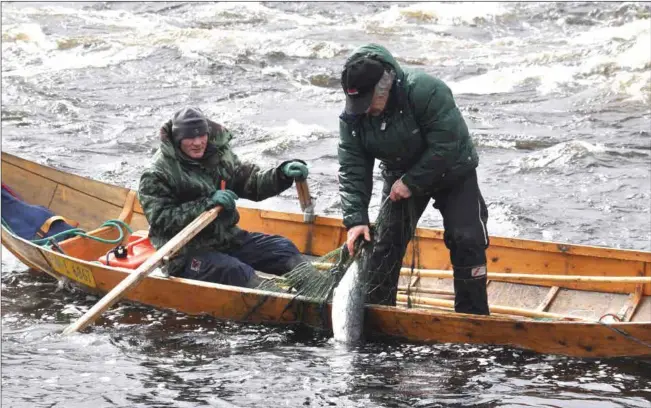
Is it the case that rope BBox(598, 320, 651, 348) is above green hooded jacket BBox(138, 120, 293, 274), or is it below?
below

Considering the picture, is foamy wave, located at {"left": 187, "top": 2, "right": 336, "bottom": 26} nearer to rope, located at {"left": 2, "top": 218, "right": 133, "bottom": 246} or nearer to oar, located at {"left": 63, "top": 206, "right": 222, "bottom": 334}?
rope, located at {"left": 2, "top": 218, "right": 133, "bottom": 246}

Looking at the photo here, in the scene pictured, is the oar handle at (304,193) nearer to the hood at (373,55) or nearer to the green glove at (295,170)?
the green glove at (295,170)

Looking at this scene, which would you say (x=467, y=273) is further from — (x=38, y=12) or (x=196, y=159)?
(x=38, y=12)

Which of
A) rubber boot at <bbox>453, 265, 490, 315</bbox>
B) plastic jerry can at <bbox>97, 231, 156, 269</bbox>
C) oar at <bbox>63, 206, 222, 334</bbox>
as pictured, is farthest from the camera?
plastic jerry can at <bbox>97, 231, 156, 269</bbox>

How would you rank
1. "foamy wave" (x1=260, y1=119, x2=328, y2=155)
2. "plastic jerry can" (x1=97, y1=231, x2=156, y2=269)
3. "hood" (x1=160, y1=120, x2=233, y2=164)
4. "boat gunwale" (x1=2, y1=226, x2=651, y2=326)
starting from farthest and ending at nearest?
"foamy wave" (x1=260, y1=119, x2=328, y2=155) → "plastic jerry can" (x1=97, y1=231, x2=156, y2=269) → "hood" (x1=160, y1=120, x2=233, y2=164) → "boat gunwale" (x1=2, y1=226, x2=651, y2=326)

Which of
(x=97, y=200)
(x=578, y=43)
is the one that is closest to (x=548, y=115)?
(x=578, y=43)

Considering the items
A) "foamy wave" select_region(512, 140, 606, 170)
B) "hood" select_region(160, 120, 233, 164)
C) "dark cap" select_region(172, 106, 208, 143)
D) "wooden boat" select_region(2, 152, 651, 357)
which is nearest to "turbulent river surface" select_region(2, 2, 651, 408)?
"foamy wave" select_region(512, 140, 606, 170)

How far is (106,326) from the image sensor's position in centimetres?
872

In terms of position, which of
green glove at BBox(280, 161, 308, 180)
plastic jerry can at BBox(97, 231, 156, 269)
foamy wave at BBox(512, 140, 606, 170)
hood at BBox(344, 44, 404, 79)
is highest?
hood at BBox(344, 44, 404, 79)

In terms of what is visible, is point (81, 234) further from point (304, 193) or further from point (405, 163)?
point (405, 163)

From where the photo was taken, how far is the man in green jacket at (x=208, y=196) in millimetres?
8188

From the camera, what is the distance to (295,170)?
8555 millimetres

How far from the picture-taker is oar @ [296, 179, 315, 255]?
9.05 metres

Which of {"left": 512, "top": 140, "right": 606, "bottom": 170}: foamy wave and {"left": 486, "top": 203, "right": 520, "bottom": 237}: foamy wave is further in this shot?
{"left": 512, "top": 140, "right": 606, "bottom": 170}: foamy wave
